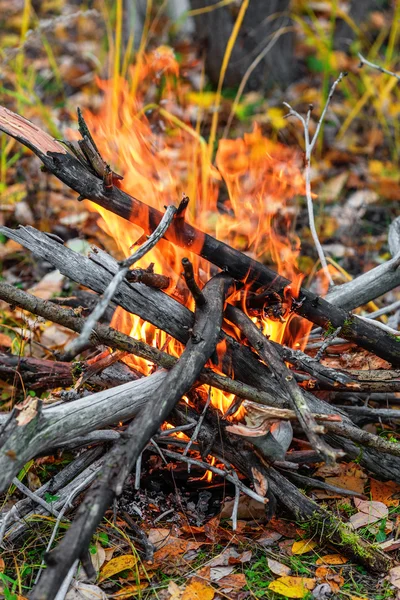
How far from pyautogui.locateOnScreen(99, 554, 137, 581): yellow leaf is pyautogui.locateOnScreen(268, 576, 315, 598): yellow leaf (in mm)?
441

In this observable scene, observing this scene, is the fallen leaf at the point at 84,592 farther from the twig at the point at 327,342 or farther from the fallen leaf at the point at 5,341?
the fallen leaf at the point at 5,341

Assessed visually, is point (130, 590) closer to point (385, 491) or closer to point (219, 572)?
point (219, 572)

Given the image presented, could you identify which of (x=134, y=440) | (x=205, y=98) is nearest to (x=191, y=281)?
(x=134, y=440)

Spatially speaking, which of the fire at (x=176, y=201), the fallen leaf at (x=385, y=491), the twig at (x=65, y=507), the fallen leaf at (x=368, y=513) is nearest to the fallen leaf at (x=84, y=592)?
the twig at (x=65, y=507)

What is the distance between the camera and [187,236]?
217 cm

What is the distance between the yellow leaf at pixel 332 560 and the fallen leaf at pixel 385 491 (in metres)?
0.32

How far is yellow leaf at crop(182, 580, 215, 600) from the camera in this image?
6.07ft

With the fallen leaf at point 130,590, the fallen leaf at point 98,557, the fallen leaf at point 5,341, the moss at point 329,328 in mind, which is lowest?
the fallen leaf at point 98,557

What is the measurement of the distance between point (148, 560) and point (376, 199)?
3.11 m

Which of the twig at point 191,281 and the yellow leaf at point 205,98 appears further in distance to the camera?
the yellow leaf at point 205,98

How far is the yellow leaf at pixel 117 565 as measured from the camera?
1.93m

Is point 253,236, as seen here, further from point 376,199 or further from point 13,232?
point 376,199

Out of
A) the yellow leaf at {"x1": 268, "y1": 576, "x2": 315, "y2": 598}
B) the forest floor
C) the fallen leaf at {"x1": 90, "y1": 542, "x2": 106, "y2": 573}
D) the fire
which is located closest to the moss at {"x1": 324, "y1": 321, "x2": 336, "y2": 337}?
the fire

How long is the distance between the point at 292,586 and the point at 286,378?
0.62 m
